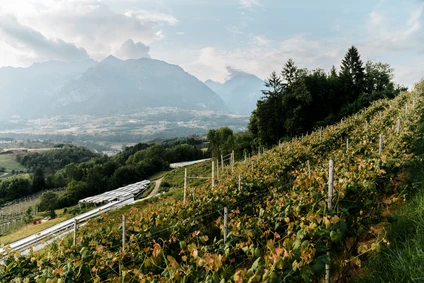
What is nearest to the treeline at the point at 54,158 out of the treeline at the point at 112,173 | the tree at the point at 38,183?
the tree at the point at 38,183

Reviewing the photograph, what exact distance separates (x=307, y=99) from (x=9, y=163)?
146 meters

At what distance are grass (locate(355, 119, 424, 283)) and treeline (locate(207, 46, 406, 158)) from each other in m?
33.3

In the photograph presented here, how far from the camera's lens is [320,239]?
2.79 metres

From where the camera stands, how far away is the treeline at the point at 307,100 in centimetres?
3703

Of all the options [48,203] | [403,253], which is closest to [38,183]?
[48,203]

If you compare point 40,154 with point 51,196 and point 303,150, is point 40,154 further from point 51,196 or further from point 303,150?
point 303,150

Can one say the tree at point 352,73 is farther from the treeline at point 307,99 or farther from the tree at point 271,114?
the tree at point 271,114

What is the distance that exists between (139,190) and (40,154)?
107 m

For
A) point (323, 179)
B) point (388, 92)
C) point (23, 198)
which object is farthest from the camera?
point (23, 198)

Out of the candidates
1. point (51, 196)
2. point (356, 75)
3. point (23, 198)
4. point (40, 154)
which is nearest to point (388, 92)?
point (356, 75)

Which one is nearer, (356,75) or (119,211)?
(119,211)

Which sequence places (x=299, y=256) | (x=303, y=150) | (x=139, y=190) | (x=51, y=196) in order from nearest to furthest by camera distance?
(x=299, y=256) → (x=303, y=150) → (x=139, y=190) → (x=51, y=196)

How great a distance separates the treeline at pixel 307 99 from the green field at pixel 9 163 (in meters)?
124

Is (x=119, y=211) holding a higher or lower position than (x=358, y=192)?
lower
